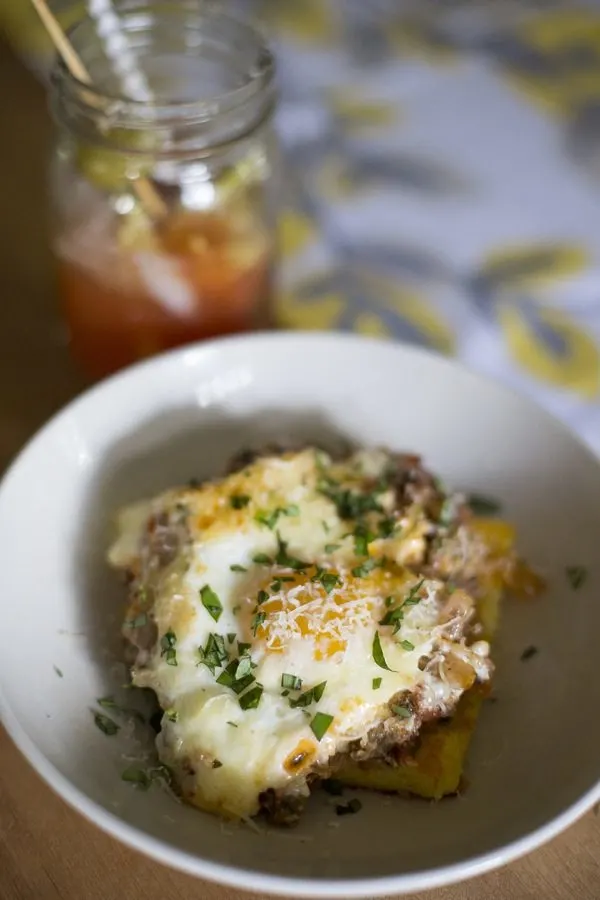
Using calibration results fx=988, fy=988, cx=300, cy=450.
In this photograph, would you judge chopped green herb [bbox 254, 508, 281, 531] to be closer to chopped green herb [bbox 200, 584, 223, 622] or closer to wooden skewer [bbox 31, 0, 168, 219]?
chopped green herb [bbox 200, 584, 223, 622]

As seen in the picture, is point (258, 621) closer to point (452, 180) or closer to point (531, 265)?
point (531, 265)

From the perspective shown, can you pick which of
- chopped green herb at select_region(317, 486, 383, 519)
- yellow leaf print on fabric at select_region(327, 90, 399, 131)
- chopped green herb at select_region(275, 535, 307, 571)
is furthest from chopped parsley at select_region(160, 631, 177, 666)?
yellow leaf print on fabric at select_region(327, 90, 399, 131)

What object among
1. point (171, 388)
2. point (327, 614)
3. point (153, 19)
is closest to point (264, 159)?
point (153, 19)

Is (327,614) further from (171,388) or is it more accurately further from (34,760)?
(171,388)

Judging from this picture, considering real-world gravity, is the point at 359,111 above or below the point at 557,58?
above

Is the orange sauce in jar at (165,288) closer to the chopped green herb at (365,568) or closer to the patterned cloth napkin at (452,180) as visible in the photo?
the patterned cloth napkin at (452,180)

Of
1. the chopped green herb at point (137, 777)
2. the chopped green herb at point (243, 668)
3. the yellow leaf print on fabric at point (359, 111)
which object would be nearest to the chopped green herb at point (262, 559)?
the chopped green herb at point (243, 668)

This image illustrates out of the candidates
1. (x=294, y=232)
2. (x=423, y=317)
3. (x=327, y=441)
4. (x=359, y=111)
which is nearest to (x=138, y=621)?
(x=327, y=441)
